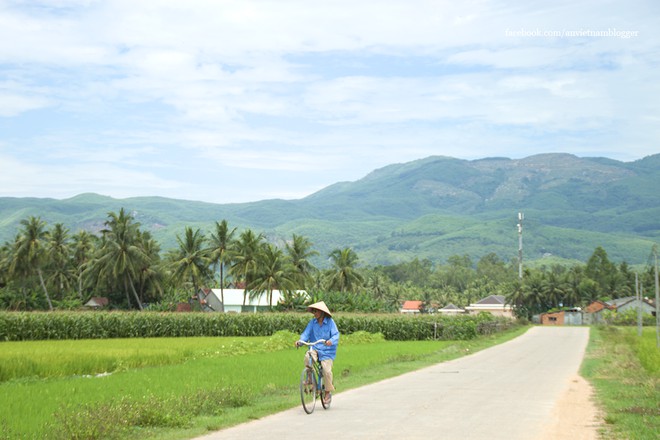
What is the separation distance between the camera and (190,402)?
13.0m

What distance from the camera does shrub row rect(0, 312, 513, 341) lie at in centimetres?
4644

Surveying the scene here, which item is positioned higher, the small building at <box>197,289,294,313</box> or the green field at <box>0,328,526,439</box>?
the green field at <box>0,328,526,439</box>

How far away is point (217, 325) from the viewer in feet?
171

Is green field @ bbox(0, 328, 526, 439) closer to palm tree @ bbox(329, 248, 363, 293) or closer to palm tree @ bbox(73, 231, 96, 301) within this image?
palm tree @ bbox(329, 248, 363, 293)

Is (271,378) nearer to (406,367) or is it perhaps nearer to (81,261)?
(406,367)

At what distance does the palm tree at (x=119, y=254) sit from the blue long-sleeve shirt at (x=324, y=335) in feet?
216

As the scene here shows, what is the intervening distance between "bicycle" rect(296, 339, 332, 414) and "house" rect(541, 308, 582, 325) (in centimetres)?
10240

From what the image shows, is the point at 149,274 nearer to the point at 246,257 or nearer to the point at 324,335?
the point at 246,257

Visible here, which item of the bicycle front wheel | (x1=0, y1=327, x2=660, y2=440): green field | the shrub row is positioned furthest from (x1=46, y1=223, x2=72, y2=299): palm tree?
the bicycle front wheel

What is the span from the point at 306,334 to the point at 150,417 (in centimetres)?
321

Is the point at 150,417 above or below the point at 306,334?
below

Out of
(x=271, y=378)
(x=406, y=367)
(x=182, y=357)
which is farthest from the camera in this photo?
(x=182, y=357)

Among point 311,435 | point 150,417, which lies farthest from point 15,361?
point 311,435

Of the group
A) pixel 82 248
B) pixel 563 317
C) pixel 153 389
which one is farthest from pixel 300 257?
pixel 153 389
